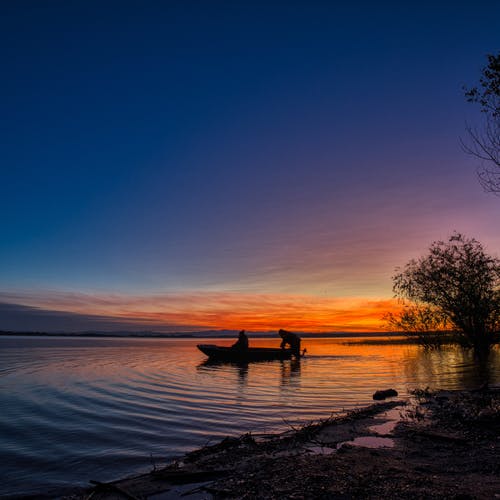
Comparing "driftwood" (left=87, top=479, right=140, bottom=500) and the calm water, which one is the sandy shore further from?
the calm water

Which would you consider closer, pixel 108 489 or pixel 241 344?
pixel 108 489

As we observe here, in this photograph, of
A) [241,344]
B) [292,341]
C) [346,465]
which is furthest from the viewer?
[292,341]

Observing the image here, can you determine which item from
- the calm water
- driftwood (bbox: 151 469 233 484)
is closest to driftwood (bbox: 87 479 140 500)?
driftwood (bbox: 151 469 233 484)

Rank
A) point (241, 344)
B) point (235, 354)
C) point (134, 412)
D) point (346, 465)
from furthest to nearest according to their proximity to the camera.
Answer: point (241, 344) → point (235, 354) → point (134, 412) → point (346, 465)

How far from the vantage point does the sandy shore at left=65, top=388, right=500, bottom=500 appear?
6.04 metres

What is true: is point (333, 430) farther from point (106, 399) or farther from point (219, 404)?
point (106, 399)

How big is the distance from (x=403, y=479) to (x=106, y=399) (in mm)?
14601

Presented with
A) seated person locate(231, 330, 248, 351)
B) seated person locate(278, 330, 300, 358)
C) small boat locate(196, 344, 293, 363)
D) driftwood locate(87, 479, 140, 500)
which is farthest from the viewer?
seated person locate(278, 330, 300, 358)

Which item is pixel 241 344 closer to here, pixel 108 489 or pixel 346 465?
pixel 346 465

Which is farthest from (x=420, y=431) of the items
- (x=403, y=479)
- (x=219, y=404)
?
(x=219, y=404)

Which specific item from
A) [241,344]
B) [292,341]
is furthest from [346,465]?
[292,341]

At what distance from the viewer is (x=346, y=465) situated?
723 cm

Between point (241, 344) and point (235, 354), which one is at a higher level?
point (241, 344)

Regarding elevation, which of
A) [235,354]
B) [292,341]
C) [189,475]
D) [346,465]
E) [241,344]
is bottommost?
[235,354]
